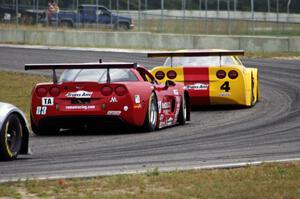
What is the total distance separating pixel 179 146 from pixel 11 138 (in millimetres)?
2462

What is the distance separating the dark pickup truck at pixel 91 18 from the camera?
49.9 metres

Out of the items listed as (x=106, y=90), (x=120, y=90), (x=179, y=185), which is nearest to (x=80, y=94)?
(x=106, y=90)

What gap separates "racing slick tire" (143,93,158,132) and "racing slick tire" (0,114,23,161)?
12.6 ft

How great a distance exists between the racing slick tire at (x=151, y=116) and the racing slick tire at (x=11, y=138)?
3.84 meters

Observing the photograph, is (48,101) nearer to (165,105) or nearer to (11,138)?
(165,105)

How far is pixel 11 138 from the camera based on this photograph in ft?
39.3

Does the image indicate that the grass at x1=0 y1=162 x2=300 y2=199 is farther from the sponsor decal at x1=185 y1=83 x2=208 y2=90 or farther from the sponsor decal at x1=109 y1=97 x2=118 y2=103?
the sponsor decal at x1=185 y1=83 x2=208 y2=90

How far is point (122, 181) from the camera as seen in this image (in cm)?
954

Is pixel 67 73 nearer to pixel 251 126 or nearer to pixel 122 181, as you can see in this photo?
pixel 251 126

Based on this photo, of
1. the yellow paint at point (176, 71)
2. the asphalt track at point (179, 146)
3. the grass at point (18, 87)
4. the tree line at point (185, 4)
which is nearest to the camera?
the asphalt track at point (179, 146)

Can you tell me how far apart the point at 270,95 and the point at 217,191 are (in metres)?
14.9

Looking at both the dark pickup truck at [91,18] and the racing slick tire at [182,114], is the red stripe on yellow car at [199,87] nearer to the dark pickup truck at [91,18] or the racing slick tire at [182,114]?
the racing slick tire at [182,114]

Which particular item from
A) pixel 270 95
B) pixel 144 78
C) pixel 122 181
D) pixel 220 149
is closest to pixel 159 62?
pixel 270 95

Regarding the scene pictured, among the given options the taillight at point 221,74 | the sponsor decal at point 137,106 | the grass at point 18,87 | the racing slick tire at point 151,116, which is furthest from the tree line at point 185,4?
the sponsor decal at point 137,106
